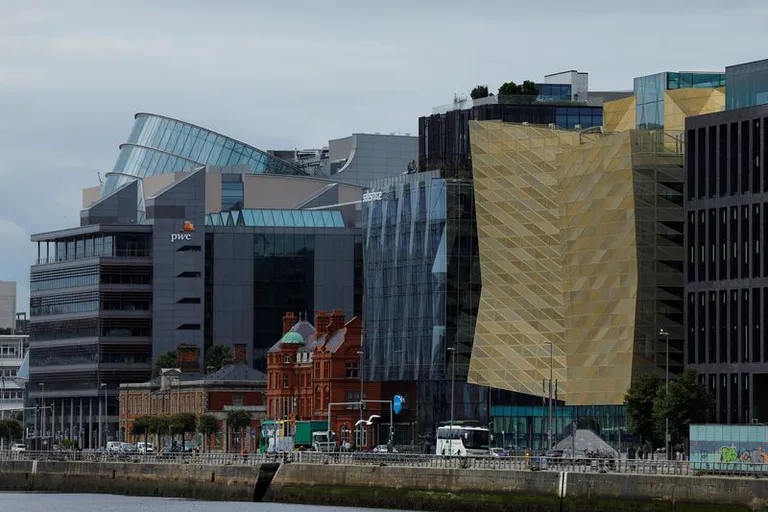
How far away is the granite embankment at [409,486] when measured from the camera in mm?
92812

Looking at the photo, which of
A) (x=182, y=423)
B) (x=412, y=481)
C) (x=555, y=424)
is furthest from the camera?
(x=182, y=423)

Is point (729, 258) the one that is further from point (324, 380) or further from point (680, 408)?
point (324, 380)

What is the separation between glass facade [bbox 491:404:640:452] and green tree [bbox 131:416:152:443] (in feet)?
129

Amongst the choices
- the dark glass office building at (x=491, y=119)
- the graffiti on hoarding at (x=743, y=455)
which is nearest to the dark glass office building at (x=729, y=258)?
the graffiti on hoarding at (x=743, y=455)

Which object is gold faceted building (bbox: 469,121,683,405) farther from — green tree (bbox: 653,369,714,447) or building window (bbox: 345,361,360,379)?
building window (bbox: 345,361,360,379)

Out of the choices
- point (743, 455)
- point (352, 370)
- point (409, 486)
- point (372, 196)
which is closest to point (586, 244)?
point (743, 455)

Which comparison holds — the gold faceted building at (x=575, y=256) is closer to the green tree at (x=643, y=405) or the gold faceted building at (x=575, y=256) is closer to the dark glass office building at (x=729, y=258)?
the dark glass office building at (x=729, y=258)

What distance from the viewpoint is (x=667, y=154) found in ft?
456

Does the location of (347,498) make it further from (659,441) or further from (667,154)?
(667,154)

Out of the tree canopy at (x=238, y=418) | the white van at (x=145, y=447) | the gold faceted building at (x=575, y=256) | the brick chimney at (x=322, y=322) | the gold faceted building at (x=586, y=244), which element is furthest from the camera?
the brick chimney at (x=322, y=322)

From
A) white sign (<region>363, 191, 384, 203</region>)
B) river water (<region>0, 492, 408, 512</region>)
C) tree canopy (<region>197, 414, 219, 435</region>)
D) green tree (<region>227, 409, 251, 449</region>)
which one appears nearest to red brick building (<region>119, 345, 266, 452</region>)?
green tree (<region>227, 409, 251, 449</region>)

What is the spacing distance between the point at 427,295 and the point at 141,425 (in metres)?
37.0

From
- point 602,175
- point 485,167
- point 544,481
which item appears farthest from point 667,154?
point 544,481

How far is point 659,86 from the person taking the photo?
481 feet
